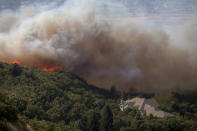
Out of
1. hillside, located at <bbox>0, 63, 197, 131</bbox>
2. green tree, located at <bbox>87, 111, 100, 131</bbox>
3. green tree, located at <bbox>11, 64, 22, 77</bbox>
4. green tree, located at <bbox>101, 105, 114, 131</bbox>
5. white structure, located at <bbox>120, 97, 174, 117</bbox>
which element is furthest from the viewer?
white structure, located at <bbox>120, 97, 174, 117</bbox>

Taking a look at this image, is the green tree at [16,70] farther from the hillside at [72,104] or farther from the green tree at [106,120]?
the green tree at [106,120]

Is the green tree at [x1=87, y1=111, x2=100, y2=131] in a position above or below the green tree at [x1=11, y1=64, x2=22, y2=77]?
below

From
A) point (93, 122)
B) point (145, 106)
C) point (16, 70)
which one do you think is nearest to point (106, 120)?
point (93, 122)

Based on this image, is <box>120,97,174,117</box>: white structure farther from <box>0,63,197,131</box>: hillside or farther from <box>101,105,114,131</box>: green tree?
<box>101,105,114,131</box>: green tree

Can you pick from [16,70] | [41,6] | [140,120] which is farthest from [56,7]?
[140,120]

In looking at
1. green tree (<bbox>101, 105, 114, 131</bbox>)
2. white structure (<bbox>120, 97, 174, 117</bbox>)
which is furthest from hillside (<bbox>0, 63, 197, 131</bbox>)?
white structure (<bbox>120, 97, 174, 117</bbox>)

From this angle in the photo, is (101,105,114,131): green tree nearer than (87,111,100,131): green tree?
No

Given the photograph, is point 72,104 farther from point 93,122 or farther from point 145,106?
point 145,106

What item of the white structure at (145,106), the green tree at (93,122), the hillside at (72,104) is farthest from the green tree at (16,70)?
the white structure at (145,106)
